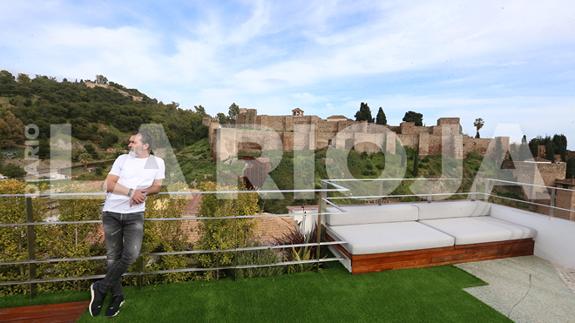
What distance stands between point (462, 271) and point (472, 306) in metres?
0.64

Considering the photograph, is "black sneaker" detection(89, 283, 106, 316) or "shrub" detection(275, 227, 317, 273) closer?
"black sneaker" detection(89, 283, 106, 316)

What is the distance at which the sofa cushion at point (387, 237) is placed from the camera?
257 cm

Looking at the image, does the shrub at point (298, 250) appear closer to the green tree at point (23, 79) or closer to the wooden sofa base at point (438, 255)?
the wooden sofa base at point (438, 255)

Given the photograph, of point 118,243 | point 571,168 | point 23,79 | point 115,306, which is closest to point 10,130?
point 23,79

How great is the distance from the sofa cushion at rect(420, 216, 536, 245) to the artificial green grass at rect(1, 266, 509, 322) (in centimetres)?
50

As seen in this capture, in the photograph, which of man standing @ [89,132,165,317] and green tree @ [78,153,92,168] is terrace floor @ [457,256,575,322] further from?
green tree @ [78,153,92,168]

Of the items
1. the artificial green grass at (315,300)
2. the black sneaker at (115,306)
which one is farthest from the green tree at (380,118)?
the black sneaker at (115,306)

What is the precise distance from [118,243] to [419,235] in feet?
9.01

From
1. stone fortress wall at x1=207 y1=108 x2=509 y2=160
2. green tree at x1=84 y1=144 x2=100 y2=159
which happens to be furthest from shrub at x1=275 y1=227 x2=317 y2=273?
green tree at x1=84 y1=144 x2=100 y2=159

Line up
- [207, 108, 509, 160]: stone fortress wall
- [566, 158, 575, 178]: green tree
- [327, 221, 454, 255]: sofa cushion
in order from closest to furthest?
[327, 221, 454, 255]: sofa cushion < [566, 158, 575, 178]: green tree < [207, 108, 509, 160]: stone fortress wall

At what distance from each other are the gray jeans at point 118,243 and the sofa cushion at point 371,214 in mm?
1977

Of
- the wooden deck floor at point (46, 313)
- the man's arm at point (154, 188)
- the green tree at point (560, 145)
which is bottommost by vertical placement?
the wooden deck floor at point (46, 313)

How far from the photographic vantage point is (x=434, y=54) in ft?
38.4

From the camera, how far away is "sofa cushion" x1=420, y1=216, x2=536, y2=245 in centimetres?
289
